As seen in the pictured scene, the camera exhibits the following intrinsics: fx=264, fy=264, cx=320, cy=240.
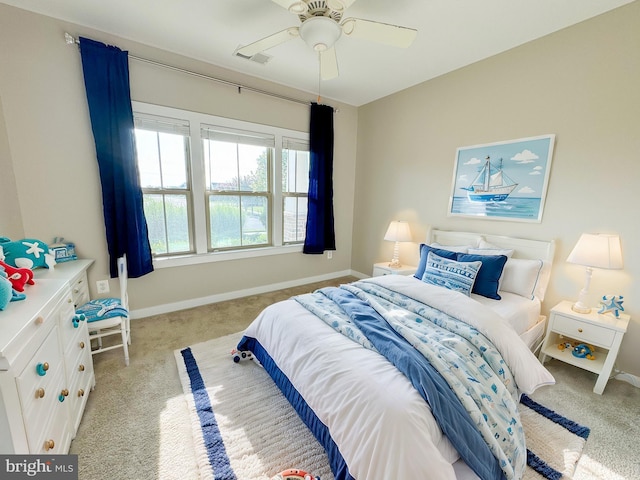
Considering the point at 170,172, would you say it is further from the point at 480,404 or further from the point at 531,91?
the point at 531,91

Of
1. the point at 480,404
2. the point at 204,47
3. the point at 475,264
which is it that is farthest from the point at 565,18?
the point at 204,47

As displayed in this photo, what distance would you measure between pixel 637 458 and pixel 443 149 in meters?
2.78

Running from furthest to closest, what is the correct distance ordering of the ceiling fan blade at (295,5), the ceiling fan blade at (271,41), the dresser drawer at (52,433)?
the ceiling fan blade at (271,41) → the ceiling fan blade at (295,5) → the dresser drawer at (52,433)

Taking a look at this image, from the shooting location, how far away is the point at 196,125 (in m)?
2.85

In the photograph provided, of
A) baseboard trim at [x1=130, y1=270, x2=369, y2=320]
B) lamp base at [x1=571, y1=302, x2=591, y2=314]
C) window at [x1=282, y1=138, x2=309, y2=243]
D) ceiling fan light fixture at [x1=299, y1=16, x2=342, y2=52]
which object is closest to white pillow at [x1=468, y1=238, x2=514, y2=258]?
lamp base at [x1=571, y1=302, x2=591, y2=314]

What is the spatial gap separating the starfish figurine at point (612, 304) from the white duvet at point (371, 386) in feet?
2.99

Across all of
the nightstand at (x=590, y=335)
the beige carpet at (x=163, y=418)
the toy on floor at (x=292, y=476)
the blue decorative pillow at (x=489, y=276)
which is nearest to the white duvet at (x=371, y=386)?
the toy on floor at (x=292, y=476)

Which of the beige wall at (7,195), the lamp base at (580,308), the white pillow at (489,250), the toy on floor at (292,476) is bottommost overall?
the toy on floor at (292,476)

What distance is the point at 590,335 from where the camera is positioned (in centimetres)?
194

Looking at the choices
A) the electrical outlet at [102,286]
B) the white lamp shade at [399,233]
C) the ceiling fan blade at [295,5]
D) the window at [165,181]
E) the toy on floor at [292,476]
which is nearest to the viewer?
the toy on floor at [292,476]

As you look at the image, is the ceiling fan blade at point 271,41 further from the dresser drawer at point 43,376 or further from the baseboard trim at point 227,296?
the baseboard trim at point 227,296

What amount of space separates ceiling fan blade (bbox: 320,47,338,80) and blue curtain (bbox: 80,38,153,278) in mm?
1811

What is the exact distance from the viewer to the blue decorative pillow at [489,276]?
2.20 meters

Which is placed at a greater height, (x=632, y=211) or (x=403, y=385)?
(x=632, y=211)
